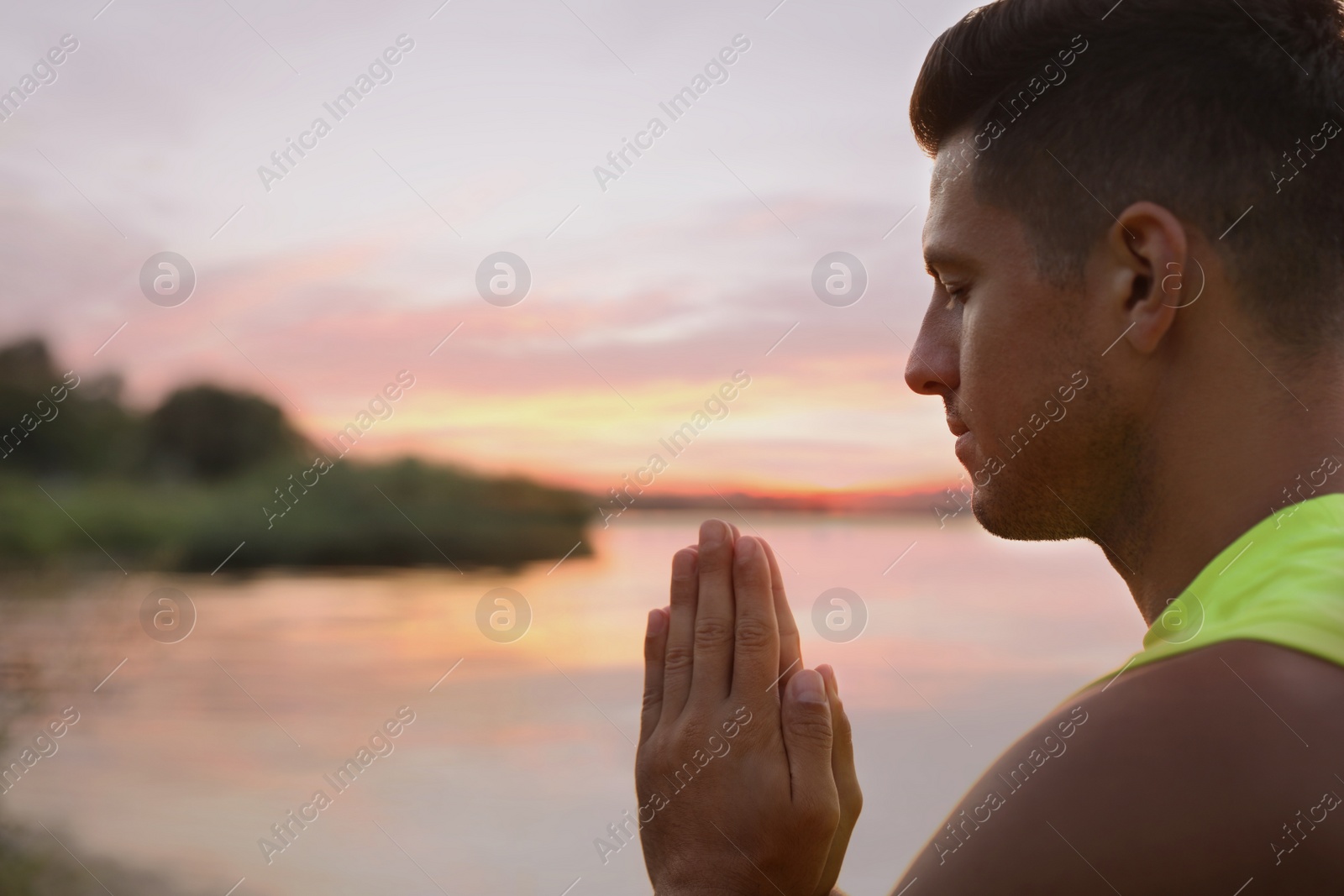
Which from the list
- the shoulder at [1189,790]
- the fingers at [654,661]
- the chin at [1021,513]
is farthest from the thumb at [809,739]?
the shoulder at [1189,790]

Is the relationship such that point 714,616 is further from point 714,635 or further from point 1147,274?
point 1147,274

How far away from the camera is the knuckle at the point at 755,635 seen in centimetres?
152

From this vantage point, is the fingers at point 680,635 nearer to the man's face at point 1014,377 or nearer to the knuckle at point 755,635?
the knuckle at point 755,635

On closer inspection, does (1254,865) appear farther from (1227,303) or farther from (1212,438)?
(1227,303)

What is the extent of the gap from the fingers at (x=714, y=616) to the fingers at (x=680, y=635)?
0.01 meters

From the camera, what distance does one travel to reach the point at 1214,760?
84 centimetres

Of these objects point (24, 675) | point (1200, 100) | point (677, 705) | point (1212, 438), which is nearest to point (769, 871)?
point (677, 705)

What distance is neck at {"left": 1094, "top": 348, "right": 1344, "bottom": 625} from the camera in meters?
1.07

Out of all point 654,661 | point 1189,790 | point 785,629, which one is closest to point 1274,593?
point 1189,790

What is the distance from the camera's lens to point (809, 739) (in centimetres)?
143

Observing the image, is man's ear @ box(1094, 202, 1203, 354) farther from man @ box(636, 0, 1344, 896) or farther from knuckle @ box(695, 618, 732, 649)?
knuckle @ box(695, 618, 732, 649)

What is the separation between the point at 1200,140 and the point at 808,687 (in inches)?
34.8

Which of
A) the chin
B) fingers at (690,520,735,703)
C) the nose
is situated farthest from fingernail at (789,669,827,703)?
the nose

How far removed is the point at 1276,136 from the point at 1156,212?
0.23 metres
